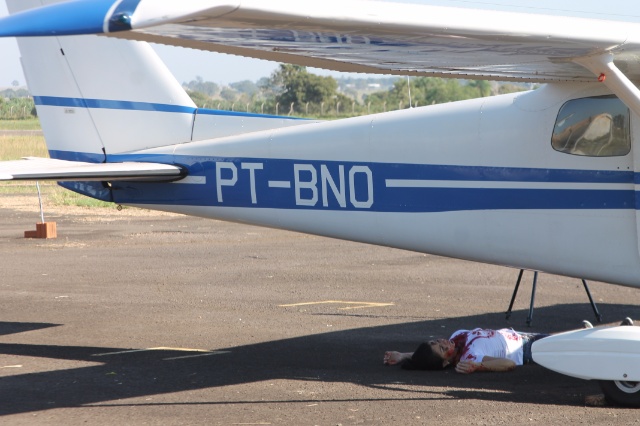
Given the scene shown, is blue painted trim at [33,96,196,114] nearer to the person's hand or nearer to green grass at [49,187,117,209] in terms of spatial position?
the person's hand

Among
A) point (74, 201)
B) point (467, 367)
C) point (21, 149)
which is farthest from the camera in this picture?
point (21, 149)

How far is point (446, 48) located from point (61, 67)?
5073 millimetres

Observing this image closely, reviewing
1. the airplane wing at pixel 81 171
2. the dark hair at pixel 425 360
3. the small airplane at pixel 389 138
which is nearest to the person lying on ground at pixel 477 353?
the dark hair at pixel 425 360

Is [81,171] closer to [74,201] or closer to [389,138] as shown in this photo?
[389,138]

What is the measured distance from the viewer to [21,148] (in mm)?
37625

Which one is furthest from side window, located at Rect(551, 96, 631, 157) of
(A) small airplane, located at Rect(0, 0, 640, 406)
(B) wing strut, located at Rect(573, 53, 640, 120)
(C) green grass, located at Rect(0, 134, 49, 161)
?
(C) green grass, located at Rect(0, 134, 49, 161)

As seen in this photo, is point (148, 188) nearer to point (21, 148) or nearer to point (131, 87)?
point (131, 87)

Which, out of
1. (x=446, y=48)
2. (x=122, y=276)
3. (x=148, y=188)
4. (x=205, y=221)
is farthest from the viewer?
(x=205, y=221)

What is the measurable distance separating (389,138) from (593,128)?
1744mm

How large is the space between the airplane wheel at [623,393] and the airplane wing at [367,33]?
2.22 meters

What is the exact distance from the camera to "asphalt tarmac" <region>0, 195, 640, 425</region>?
7.24 m

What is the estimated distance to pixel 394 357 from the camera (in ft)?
28.0

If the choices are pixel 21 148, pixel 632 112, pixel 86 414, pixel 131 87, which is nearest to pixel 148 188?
pixel 131 87

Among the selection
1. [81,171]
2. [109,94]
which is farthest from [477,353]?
[109,94]
